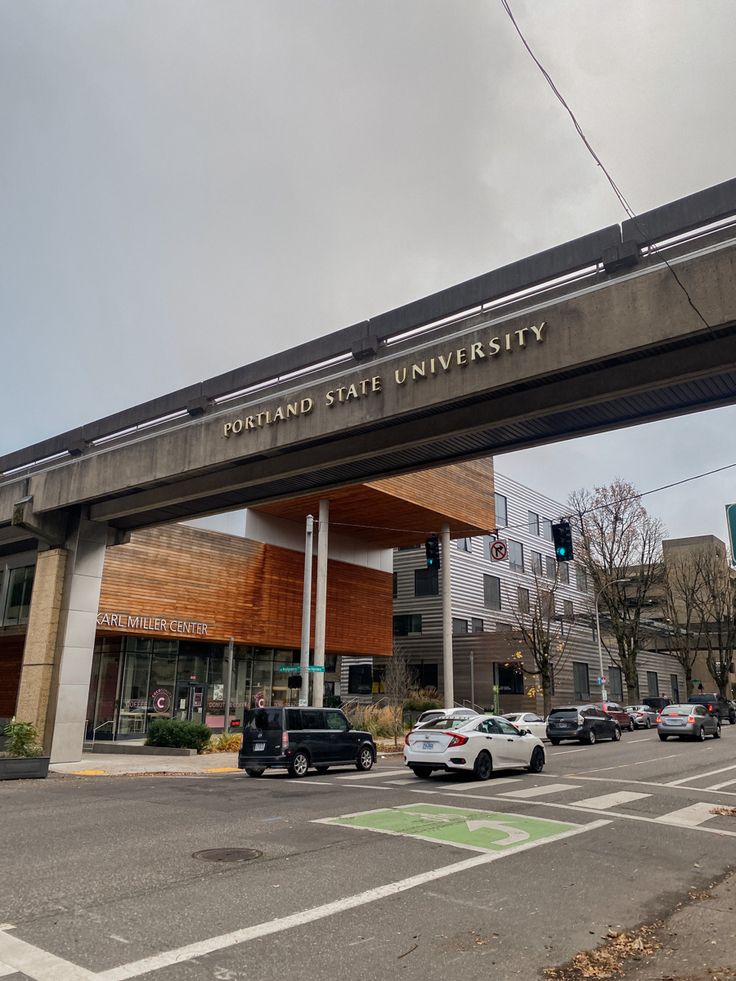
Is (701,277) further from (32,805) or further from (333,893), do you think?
(32,805)

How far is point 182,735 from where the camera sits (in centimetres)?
2447

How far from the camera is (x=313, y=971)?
4883 millimetres

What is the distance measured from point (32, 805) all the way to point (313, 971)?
31.1 ft

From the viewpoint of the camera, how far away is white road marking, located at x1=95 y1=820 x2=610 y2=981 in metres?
4.84

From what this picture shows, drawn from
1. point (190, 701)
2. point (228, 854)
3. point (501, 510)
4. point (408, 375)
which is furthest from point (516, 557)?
point (228, 854)

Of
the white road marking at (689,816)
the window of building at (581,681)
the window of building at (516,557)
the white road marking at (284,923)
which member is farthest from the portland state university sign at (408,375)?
the window of building at (581,681)

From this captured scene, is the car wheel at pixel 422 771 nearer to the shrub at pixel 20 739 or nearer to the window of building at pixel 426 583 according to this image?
the shrub at pixel 20 739

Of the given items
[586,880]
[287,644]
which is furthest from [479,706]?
[586,880]

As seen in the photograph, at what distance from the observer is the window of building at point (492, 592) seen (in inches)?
2130

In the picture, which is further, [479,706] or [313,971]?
[479,706]

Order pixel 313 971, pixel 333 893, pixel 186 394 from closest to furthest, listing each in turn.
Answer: pixel 313 971 → pixel 333 893 → pixel 186 394

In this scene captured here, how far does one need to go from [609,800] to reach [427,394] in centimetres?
823

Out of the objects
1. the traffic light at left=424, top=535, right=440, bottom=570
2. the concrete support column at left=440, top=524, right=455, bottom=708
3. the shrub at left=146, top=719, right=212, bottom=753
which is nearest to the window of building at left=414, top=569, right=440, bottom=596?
the concrete support column at left=440, top=524, right=455, bottom=708

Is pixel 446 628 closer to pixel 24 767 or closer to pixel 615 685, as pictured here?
pixel 24 767
